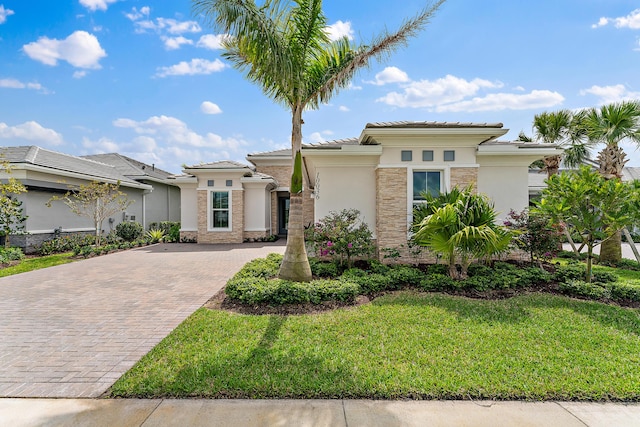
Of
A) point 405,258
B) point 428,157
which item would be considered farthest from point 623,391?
point 428,157

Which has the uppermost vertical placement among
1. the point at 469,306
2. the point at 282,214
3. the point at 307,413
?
the point at 282,214

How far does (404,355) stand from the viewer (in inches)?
166

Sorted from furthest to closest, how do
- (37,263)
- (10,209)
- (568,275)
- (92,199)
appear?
(92,199) < (10,209) < (37,263) < (568,275)

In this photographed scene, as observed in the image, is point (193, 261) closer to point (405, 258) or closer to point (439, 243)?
point (405, 258)

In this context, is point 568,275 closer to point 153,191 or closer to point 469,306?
point 469,306

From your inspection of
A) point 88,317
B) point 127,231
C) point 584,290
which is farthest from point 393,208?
point 127,231

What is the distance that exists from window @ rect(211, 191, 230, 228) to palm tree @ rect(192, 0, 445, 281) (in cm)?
1068

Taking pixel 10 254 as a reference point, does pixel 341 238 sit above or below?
above

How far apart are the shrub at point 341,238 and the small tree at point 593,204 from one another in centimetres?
453

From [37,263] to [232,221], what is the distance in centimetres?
851

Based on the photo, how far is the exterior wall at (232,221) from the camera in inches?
690

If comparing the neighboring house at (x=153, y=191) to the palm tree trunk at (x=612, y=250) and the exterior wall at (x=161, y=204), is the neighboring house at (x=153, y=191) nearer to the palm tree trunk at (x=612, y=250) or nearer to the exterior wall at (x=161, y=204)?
the exterior wall at (x=161, y=204)

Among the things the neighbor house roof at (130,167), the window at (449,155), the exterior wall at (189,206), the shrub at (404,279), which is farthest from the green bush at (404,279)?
the neighbor house roof at (130,167)

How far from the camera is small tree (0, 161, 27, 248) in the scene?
11758mm
